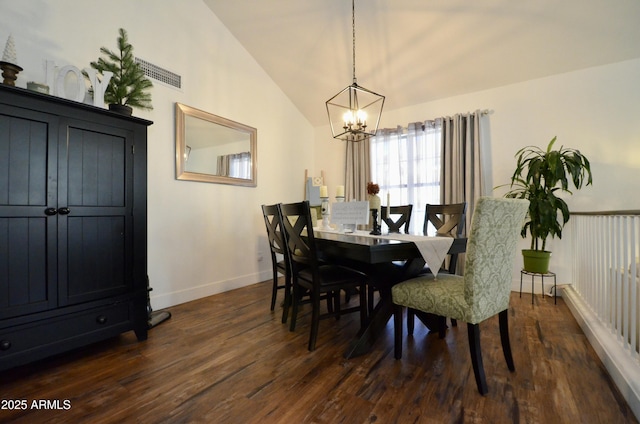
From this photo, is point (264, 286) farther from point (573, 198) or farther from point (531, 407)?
point (573, 198)

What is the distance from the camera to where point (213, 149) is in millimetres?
3332

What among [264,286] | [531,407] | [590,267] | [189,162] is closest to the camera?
[531,407]

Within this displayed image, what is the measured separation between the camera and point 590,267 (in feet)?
7.70

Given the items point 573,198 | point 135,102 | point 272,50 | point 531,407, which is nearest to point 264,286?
point 135,102

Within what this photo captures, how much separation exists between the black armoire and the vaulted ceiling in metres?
2.29

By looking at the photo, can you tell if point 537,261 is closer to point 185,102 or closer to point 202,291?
point 202,291

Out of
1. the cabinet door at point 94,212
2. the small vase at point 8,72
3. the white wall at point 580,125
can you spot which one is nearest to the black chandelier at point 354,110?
the white wall at point 580,125

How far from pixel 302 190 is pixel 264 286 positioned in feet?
5.92

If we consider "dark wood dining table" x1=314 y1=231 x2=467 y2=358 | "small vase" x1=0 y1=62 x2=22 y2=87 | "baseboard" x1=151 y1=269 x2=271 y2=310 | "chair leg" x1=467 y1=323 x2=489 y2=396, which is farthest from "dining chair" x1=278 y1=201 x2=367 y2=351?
"small vase" x1=0 y1=62 x2=22 y2=87

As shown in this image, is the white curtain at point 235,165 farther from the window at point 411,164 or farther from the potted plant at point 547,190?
the potted plant at point 547,190

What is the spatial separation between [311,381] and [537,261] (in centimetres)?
276

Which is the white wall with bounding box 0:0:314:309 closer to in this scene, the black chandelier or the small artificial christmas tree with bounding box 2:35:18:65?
the small artificial christmas tree with bounding box 2:35:18:65

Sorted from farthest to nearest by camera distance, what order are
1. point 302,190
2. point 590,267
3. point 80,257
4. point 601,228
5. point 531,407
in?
point 302,190 < point 590,267 < point 601,228 < point 80,257 < point 531,407

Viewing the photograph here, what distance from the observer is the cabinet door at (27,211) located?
1518 mm
